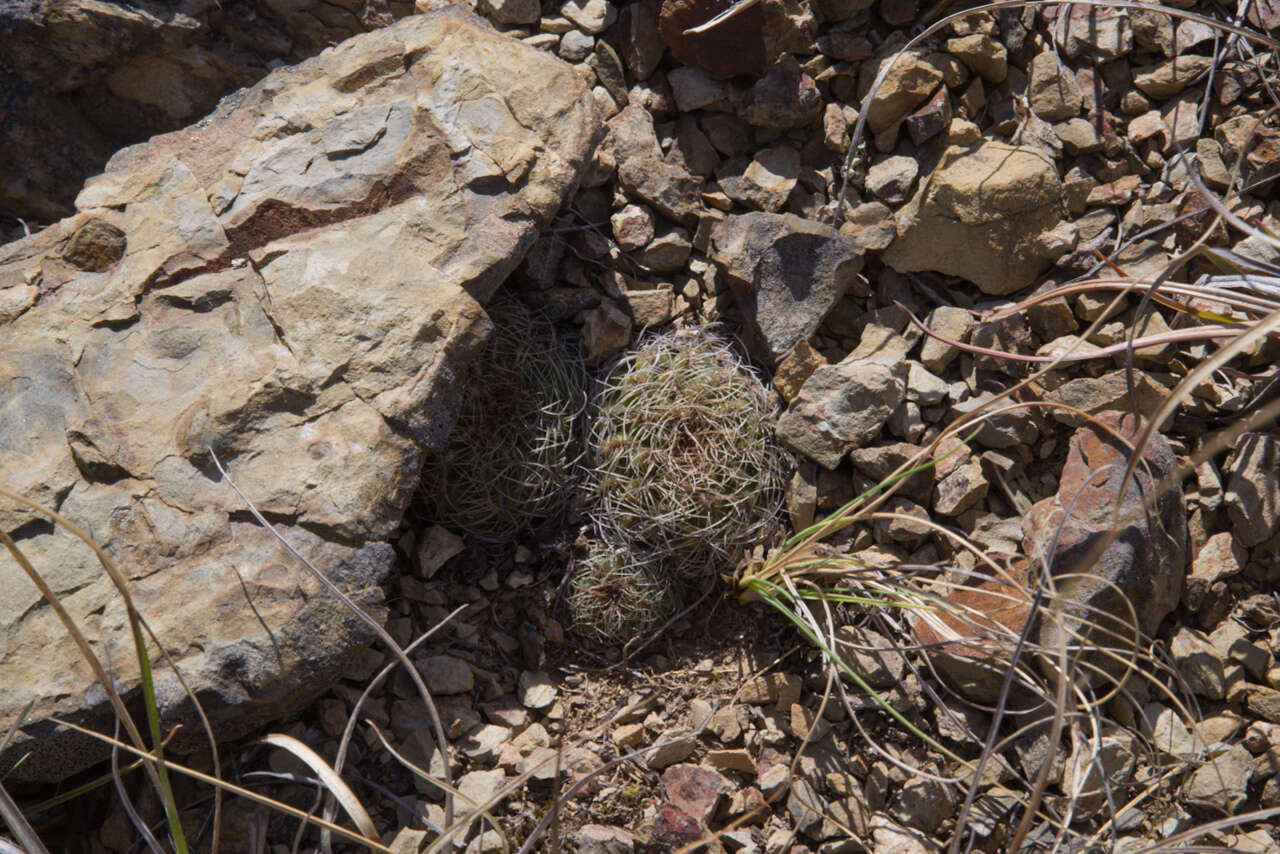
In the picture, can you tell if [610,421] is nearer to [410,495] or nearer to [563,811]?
[410,495]

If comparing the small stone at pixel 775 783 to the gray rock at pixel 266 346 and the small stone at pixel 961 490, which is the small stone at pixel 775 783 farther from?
the gray rock at pixel 266 346

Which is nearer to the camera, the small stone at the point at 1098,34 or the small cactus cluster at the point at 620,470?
the small cactus cluster at the point at 620,470

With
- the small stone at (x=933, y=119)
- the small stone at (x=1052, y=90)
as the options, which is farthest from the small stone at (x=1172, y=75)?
the small stone at (x=933, y=119)

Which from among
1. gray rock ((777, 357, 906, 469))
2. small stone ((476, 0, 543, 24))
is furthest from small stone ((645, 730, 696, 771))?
small stone ((476, 0, 543, 24))

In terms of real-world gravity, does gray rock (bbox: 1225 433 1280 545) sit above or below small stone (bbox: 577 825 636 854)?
above

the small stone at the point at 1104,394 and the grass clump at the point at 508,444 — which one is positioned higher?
the grass clump at the point at 508,444

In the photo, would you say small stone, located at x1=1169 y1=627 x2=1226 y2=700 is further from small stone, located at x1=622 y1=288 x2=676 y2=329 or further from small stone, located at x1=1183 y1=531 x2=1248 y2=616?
small stone, located at x1=622 y1=288 x2=676 y2=329

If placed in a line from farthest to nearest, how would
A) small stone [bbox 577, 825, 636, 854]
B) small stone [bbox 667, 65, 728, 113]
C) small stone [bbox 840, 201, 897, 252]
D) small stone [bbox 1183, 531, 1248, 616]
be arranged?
1. small stone [bbox 667, 65, 728, 113]
2. small stone [bbox 840, 201, 897, 252]
3. small stone [bbox 1183, 531, 1248, 616]
4. small stone [bbox 577, 825, 636, 854]

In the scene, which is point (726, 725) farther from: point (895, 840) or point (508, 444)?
point (508, 444)
